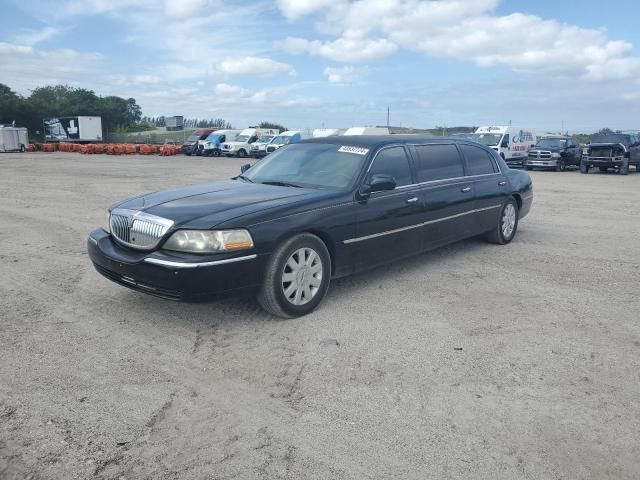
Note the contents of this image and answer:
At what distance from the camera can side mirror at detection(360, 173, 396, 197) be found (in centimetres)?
512

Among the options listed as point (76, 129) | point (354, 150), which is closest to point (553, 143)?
point (354, 150)

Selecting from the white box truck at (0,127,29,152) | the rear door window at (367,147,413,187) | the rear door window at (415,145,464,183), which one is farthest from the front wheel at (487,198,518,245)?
the white box truck at (0,127,29,152)

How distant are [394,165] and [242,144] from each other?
3511cm

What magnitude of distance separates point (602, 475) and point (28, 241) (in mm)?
7661

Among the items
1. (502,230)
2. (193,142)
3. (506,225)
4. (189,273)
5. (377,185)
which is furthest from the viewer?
(193,142)

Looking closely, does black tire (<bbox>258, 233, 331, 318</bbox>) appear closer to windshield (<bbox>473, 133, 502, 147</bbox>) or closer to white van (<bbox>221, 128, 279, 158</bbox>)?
windshield (<bbox>473, 133, 502, 147</bbox>)

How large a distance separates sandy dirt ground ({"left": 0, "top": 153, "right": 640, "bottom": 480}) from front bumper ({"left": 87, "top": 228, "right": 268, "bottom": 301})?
38 cm

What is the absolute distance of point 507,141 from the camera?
27484mm

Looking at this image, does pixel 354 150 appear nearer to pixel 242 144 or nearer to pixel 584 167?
pixel 584 167

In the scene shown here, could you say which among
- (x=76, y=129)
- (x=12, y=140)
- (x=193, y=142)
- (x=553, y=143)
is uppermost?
(x=76, y=129)

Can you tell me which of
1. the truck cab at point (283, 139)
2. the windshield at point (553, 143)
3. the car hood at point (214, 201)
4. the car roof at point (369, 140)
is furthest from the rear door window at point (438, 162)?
the truck cab at point (283, 139)

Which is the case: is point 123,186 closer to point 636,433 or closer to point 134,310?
point 134,310

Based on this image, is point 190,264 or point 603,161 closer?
point 190,264

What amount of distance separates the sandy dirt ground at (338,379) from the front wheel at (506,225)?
1.30m
